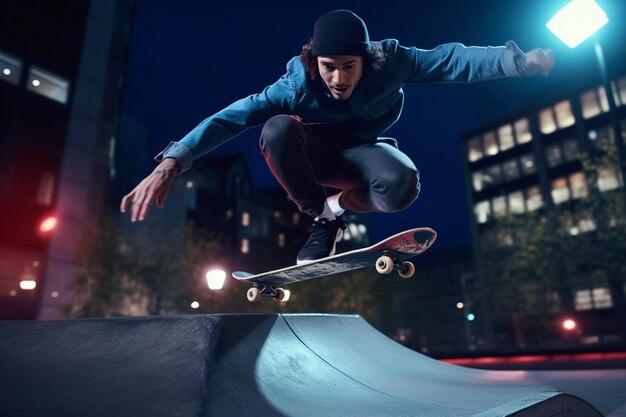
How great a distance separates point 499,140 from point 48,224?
146ft

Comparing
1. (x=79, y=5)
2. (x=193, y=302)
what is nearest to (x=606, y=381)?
(x=193, y=302)

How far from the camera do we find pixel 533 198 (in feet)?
161

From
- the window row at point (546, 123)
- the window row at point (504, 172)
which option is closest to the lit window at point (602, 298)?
the window row at point (504, 172)

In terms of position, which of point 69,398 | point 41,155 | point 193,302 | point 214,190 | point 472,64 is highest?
point 214,190

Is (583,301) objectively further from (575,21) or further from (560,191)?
(575,21)

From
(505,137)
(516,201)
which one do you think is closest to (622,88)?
(505,137)

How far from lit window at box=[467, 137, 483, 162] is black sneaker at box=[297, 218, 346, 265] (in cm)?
5324

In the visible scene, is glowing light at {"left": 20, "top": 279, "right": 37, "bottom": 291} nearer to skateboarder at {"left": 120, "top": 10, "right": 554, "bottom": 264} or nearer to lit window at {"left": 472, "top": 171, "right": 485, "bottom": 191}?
skateboarder at {"left": 120, "top": 10, "right": 554, "bottom": 264}

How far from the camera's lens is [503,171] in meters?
52.1

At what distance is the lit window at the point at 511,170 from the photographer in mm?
51078

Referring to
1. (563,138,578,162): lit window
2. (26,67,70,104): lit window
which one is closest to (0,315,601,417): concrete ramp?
(26,67,70,104): lit window

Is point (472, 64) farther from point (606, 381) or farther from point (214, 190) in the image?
point (214, 190)

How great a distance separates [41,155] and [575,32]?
2472 centimetres

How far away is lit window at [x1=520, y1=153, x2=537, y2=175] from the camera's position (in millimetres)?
49672
